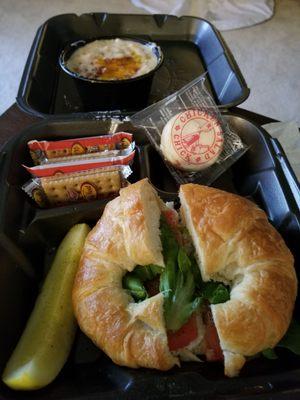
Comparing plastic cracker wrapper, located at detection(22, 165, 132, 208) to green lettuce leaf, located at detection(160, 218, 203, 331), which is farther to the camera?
plastic cracker wrapper, located at detection(22, 165, 132, 208)

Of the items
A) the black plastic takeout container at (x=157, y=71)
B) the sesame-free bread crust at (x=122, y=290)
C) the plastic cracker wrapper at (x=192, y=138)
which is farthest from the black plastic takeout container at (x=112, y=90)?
the sesame-free bread crust at (x=122, y=290)

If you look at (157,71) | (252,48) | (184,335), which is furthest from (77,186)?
(252,48)

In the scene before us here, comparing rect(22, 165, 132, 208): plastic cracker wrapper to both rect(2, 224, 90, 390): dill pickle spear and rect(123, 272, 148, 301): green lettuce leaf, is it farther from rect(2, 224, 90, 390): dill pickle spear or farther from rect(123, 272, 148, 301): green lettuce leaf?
rect(123, 272, 148, 301): green lettuce leaf

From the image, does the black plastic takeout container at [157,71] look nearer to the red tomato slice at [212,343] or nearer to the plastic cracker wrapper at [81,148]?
the plastic cracker wrapper at [81,148]

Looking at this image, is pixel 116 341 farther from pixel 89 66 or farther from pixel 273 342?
pixel 89 66

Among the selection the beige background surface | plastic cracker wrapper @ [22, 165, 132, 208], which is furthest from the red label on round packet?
the beige background surface

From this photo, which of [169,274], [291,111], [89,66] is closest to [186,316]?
[169,274]

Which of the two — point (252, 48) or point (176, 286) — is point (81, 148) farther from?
point (252, 48)

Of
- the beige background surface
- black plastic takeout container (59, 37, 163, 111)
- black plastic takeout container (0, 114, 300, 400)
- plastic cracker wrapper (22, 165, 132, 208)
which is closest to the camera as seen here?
black plastic takeout container (0, 114, 300, 400)
